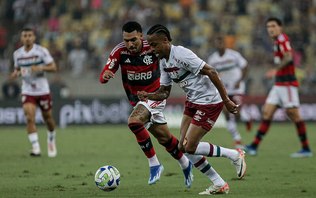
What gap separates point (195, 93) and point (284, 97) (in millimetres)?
6434

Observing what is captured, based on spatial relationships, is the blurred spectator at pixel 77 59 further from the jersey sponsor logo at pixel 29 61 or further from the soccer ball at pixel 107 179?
the soccer ball at pixel 107 179

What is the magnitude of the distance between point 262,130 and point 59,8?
61.3ft

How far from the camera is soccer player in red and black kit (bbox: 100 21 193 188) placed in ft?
37.8

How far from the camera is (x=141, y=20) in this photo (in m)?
32.0

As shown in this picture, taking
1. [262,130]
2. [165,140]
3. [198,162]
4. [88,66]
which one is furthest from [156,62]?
[88,66]

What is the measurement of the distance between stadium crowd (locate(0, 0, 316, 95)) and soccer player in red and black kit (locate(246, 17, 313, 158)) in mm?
12481

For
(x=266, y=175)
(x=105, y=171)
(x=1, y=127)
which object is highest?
(x=105, y=171)

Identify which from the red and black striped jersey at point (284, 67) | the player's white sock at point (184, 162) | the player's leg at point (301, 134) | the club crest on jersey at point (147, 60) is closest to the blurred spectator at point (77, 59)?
the red and black striped jersey at point (284, 67)

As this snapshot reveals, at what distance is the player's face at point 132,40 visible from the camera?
11641 millimetres

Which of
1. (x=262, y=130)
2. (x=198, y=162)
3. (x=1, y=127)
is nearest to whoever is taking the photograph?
(x=198, y=162)

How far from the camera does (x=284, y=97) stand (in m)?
16.5

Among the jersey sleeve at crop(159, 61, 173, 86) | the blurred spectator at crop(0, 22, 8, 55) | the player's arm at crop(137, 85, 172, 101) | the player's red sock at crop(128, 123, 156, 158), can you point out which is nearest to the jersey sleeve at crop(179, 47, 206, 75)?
the jersey sleeve at crop(159, 61, 173, 86)

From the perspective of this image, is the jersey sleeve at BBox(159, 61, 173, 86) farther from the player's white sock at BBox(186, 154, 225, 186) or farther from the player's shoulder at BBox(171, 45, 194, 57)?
the player's white sock at BBox(186, 154, 225, 186)

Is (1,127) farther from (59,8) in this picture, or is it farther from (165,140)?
(165,140)
